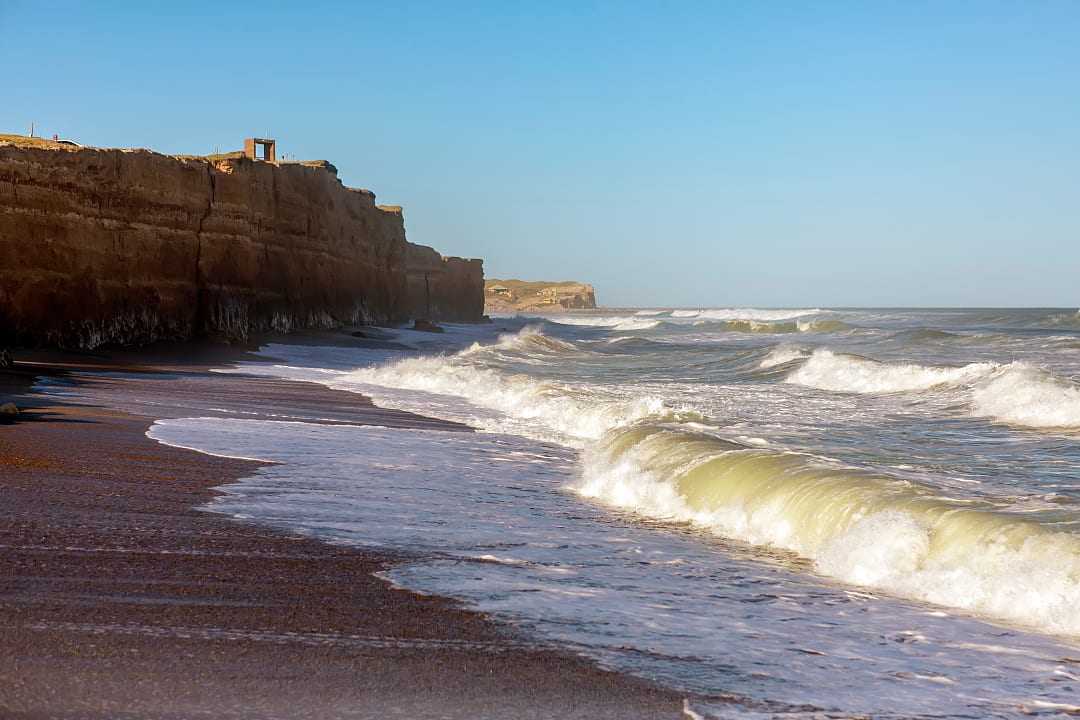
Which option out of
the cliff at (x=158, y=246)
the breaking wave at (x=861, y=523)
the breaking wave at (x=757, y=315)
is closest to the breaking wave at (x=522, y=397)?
the breaking wave at (x=861, y=523)

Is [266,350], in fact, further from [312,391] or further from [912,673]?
[912,673]

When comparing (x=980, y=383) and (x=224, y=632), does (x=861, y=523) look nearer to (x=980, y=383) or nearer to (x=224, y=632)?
(x=224, y=632)

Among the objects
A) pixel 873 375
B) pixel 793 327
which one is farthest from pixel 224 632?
pixel 793 327

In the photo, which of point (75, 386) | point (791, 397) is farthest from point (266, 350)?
point (791, 397)

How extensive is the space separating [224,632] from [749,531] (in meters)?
3.79

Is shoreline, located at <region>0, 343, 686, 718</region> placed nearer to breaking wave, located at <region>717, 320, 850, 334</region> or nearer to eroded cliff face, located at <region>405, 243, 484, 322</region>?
breaking wave, located at <region>717, 320, 850, 334</region>

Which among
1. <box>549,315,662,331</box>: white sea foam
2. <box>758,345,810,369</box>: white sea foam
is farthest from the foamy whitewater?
<box>549,315,662,331</box>: white sea foam

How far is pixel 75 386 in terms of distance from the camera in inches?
543

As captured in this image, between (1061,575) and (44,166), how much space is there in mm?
21419

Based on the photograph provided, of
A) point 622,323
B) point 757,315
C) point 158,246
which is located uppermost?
point 158,246

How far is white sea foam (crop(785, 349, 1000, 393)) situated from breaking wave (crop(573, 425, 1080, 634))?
9621 mm

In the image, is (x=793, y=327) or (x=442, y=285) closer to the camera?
(x=793, y=327)

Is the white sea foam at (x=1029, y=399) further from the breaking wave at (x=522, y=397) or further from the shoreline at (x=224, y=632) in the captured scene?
the shoreline at (x=224, y=632)

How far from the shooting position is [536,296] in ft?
491
